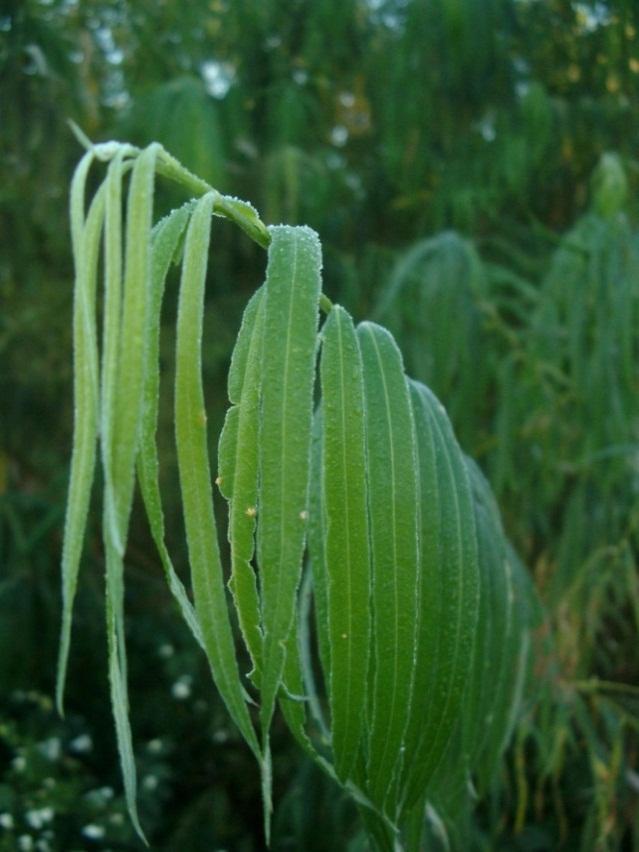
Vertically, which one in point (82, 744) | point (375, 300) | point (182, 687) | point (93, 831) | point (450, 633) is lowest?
point (93, 831)

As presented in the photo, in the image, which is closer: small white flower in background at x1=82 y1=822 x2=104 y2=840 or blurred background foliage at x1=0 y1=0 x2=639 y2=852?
blurred background foliage at x1=0 y1=0 x2=639 y2=852

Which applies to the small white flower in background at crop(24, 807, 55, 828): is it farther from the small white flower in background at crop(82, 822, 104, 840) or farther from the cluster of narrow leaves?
the cluster of narrow leaves

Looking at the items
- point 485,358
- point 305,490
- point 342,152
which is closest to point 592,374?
point 485,358

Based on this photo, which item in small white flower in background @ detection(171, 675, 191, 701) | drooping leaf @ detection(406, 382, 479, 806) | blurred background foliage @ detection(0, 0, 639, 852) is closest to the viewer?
drooping leaf @ detection(406, 382, 479, 806)

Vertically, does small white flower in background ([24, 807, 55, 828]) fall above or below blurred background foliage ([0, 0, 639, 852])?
below

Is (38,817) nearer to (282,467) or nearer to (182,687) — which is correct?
(182,687)

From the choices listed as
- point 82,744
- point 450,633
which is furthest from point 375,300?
point 450,633

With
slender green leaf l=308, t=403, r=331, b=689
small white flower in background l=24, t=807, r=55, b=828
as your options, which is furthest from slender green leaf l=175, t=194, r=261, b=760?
small white flower in background l=24, t=807, r=55, b=828
